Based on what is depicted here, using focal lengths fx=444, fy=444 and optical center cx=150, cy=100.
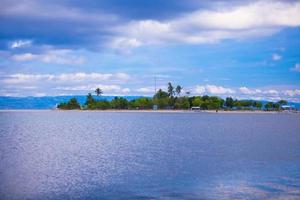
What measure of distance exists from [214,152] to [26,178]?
1064 inches

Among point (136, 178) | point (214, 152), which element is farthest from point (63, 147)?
point (136, 178)

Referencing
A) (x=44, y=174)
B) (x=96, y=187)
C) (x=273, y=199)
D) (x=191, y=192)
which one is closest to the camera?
(x=273, y=199)

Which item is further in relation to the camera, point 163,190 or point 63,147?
point 63,147

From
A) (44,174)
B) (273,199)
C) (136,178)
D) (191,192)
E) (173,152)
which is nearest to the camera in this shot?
(273,199)

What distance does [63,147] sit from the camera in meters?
61.1

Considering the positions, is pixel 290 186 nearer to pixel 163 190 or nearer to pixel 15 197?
pixel 163 190

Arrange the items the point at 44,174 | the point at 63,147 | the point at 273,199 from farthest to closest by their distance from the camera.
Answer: the point at 63,147, the point at 44,174, the point at 273,199

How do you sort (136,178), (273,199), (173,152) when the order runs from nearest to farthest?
(273,199) → (136,178) → (173,152)

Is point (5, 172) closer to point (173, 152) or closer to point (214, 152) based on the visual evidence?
point (173, 152)

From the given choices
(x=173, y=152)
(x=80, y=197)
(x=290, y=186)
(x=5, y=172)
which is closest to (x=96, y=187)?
(x=80, y=197)

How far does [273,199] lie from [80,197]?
466 inches

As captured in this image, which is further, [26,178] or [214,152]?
[214,152]

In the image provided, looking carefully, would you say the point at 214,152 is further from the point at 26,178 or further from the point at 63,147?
the point at 26,178

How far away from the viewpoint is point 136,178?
3459cm
